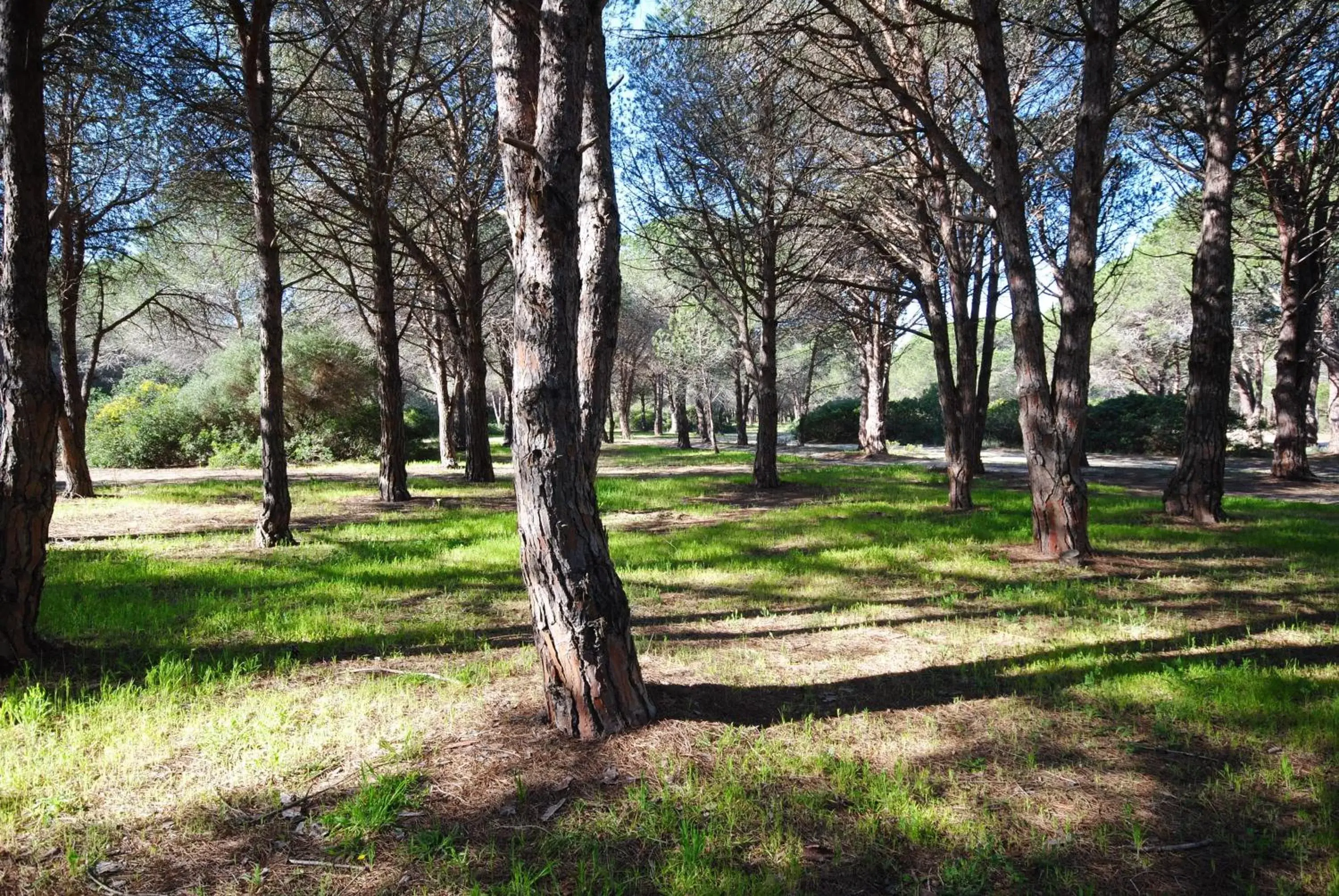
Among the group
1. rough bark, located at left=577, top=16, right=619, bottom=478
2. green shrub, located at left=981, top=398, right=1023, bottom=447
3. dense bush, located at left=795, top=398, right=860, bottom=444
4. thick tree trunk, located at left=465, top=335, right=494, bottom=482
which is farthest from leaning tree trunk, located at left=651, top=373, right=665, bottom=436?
rough bark, located at left=577, top=16, right=619, bottom=478

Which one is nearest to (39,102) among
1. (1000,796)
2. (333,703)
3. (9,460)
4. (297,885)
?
(9,460)

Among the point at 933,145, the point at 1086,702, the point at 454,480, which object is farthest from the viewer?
the point at 454,480

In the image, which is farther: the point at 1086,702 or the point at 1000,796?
the point at 1086,702

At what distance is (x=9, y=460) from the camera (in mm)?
3799

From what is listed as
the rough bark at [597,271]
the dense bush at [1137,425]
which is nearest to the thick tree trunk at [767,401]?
the rough bark at [597,271]

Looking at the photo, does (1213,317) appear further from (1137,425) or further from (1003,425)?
(1003,425)

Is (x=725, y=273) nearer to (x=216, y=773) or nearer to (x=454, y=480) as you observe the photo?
(x=454, y=480)

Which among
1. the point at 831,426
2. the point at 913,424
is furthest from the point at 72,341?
the point at 913,424

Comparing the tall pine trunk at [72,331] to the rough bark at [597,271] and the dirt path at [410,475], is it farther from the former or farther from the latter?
the rough bark at [597,271]

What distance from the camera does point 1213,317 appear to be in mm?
8734

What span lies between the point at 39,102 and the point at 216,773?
391 cm

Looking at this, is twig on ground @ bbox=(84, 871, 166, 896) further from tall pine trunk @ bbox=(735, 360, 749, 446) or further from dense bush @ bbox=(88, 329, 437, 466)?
tall pine trunk @ bbox=(735, 360, 749, 446)

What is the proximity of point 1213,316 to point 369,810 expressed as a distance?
10.4 meters

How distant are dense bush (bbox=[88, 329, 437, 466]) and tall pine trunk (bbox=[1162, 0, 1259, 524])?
69.9ft
